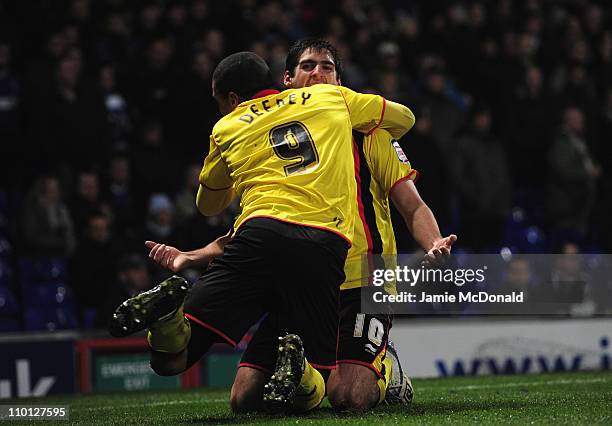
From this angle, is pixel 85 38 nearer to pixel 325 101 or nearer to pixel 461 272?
pixel 461 272

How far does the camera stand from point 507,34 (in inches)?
616

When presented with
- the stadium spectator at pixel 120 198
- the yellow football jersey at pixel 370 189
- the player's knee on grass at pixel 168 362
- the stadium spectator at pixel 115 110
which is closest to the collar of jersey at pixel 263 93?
the yellow football jersey at pixel 370 189

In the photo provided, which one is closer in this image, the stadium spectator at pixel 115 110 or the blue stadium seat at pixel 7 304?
the blue stadium seat at pixel 7 304

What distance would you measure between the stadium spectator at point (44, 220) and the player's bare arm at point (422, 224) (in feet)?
18.4

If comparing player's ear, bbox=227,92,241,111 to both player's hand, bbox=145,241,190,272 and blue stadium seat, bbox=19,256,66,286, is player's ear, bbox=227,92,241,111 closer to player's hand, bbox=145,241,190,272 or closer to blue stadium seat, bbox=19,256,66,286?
player's hand, bbox=145,241,190,272

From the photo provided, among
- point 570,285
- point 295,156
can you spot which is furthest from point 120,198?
point 295,156

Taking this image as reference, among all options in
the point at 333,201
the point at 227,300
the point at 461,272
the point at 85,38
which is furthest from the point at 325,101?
the point at 85,38

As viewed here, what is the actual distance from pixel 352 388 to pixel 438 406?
25.4 inches

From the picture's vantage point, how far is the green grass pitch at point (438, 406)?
18.2ft

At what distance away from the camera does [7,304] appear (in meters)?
10.8

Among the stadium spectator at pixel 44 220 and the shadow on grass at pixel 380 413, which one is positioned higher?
the stadium spectator at pixel 44 220

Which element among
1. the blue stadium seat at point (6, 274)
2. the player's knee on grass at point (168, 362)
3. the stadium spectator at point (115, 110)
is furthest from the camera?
the stadium spectator at point (115, 110)

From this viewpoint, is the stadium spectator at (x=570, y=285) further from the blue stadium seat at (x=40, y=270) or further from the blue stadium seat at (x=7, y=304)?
the blue stadium seat at (x=7, y=304)

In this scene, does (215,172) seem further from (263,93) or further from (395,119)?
(395,119)
